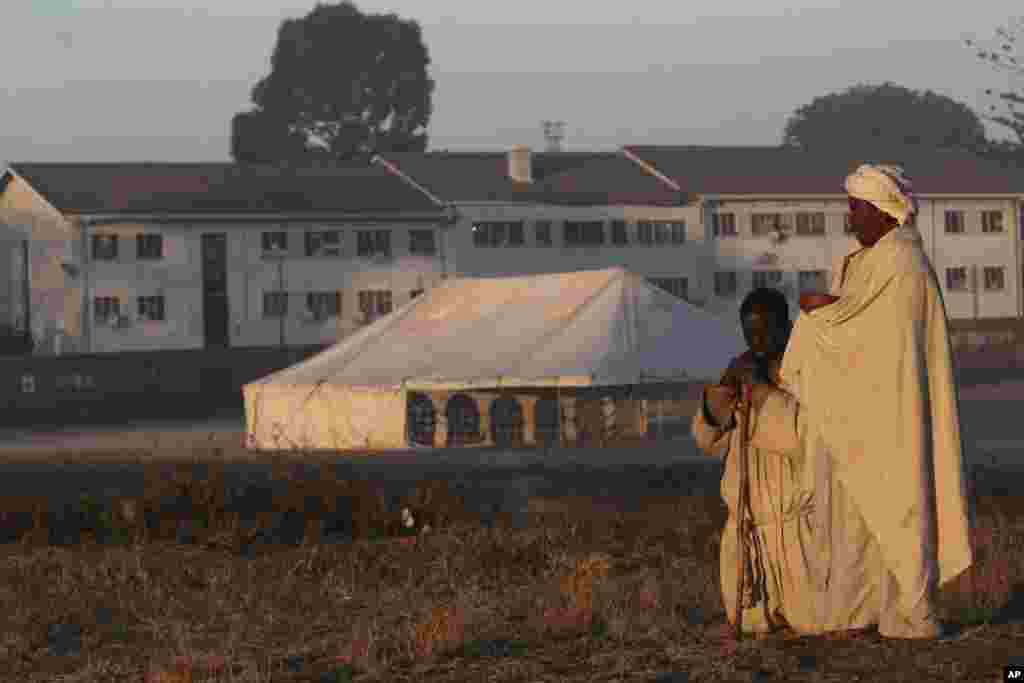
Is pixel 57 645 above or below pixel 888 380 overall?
below

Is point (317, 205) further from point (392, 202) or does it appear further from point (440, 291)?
point (440, 291)

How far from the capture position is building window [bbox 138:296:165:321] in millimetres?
67062

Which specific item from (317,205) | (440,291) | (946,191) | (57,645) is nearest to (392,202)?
(317,205)

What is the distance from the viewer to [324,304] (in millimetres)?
70562

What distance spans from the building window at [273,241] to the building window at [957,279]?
25429mm

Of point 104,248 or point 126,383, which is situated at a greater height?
point 104,248

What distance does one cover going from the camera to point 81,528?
16562 millimetres

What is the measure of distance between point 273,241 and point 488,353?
32.5m

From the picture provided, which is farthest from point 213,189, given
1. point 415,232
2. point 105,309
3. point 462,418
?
point 462,418

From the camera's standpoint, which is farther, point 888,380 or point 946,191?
point 946,191

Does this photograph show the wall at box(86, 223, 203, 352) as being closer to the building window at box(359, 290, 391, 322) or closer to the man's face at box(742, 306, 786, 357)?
the building window at box(359, 290, 391, 322)

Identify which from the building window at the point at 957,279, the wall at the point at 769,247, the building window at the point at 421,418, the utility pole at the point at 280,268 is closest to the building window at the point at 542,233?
the wall at the point at 769,247

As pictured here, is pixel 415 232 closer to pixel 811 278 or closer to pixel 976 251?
pixel 811 278

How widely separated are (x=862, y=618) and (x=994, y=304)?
7440 cm
